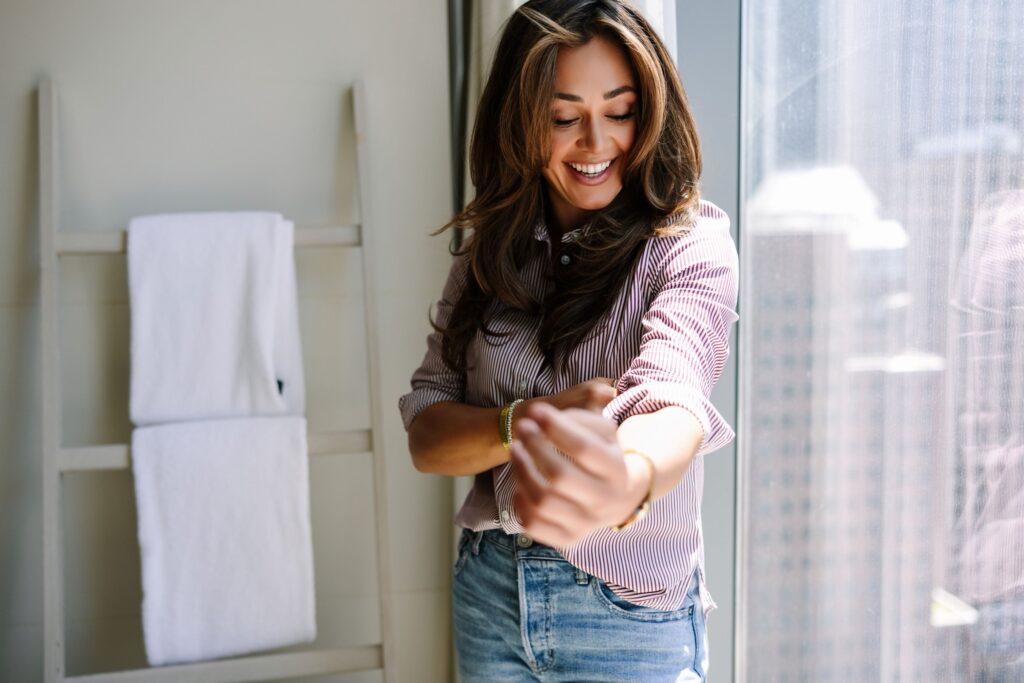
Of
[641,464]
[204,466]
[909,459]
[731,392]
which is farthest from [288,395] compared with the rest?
[641,464]

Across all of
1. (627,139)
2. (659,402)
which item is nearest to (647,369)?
(659,402)

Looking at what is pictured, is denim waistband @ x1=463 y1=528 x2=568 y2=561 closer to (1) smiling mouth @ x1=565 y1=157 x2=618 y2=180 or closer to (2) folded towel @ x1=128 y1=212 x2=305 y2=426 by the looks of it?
(1) smiling mouth @ x1=565 y1=157 x2=618 y2=180

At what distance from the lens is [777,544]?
4.36ft

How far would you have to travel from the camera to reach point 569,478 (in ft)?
1.80

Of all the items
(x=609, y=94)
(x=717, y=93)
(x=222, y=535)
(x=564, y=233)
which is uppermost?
(x=717, y=93)

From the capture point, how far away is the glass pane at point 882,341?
912 millimetres

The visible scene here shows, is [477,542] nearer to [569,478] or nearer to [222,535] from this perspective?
[569,478]

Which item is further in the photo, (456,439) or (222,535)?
(222,535)

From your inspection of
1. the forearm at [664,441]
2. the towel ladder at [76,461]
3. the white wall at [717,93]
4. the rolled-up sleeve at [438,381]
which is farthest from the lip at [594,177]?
the towel ladder at [76,461]

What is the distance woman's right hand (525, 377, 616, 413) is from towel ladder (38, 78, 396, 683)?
862 millimetres

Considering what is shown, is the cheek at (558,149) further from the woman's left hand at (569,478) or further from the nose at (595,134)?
the woman's left hand at (569,478)

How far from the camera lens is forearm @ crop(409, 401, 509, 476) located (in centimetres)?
92

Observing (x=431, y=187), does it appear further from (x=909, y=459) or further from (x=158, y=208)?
(x=909, y=459)

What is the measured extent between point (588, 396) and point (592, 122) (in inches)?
10.6
